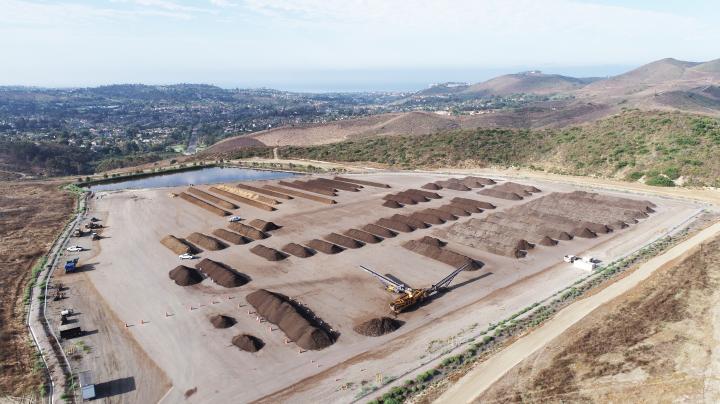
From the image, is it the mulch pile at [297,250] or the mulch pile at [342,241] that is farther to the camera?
the mulch pile at [342,241]

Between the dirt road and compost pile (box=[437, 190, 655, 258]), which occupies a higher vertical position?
compost pile (box=[437, 190, 655, 258])

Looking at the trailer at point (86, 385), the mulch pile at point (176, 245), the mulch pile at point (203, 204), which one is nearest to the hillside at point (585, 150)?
the mulch pile at point (203, 204)

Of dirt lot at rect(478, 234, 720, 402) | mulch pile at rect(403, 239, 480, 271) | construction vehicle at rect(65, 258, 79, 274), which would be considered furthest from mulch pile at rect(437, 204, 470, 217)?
construction vehicle at rect(65, 258, 79, 274)

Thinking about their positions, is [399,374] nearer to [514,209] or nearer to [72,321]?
[72,321]

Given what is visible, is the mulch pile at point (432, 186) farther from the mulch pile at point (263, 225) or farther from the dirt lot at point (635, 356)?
the dirt lot at point (635, 356)

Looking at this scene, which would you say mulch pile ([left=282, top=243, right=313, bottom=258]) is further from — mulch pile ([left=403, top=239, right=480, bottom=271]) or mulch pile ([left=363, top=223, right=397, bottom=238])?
mulch pile ([left=403, top=239, right=480, bottom=271])

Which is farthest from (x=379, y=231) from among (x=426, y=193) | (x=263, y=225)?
(x=426, y=193)
